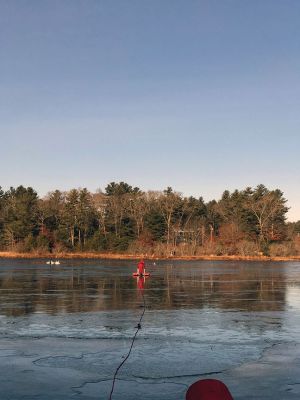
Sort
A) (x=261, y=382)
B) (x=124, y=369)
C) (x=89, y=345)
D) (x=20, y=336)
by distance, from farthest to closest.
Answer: (x=20, y=336) < (x=89, y=345) < (x=124, y=369) < (x=261, y=382)

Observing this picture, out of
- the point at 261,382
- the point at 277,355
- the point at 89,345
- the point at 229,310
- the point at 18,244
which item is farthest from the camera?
the point at 18,244

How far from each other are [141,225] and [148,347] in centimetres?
9591

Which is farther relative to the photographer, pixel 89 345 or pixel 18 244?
pixel 18 244

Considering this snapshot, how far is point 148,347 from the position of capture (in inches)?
521

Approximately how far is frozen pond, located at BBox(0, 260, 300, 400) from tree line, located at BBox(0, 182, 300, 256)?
78.7 metres

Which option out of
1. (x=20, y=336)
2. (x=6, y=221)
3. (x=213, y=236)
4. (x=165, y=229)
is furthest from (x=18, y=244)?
(x=20, y=336)

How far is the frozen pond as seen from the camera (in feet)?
31.4

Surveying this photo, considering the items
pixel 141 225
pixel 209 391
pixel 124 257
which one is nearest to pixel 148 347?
pixel 209 391

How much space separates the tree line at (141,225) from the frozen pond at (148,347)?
7869cm

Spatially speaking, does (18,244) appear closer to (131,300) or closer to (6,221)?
(6,221)

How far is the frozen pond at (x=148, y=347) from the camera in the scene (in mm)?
9578

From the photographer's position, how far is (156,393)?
915 cm

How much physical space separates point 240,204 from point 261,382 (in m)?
101

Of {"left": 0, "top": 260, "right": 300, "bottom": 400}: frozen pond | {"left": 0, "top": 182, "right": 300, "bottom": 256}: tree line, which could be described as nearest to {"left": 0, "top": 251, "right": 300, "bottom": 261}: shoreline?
{"left": 0, "top": 182, "right": 300, "bottom": 256}: tree line
